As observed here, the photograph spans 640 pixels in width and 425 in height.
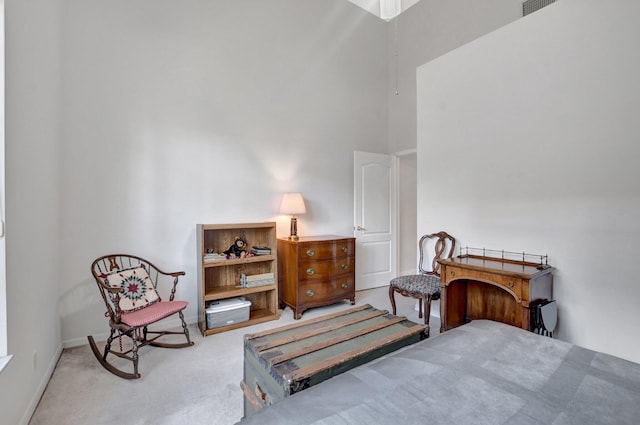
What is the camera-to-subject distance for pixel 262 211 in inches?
149

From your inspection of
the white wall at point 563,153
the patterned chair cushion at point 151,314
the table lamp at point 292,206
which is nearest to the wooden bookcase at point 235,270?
the table lamp at point 292,206

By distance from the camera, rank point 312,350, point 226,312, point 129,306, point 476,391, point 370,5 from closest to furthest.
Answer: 1. point 476,391
2. point 312,350
3. point 129,306
4. point 226,312
5. point 370,5

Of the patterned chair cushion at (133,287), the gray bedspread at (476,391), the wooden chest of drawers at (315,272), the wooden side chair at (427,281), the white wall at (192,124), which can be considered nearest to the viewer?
the gray bedspread at (476,391)

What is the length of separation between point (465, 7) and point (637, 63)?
8.89ft

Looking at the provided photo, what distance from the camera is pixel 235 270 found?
140 inches

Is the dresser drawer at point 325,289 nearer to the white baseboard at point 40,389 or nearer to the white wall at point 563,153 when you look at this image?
the white wall at point 563,153

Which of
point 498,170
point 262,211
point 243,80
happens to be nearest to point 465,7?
point 498,170

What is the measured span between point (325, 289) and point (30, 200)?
9.09 ft

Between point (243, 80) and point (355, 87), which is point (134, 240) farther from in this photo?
point (355, 87)

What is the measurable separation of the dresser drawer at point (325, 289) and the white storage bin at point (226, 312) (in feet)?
2.10

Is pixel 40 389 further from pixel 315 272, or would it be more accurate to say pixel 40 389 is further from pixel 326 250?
pixel 326 250

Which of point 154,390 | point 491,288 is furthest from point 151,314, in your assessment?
point 491,288

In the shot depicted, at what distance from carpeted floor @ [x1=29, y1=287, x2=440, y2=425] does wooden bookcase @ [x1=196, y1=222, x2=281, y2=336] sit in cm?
44

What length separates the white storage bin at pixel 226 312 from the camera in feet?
10.0
